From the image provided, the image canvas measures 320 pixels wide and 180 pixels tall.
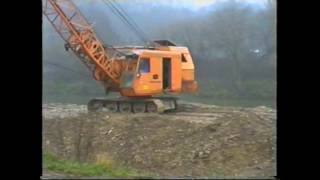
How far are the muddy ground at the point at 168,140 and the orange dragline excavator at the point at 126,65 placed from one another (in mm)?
637

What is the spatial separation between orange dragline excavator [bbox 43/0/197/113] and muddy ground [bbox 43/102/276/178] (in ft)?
2.09

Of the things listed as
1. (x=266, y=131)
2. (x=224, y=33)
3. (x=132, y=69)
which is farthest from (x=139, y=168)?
(x=224, y=33)

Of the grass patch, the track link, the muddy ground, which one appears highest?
the track link

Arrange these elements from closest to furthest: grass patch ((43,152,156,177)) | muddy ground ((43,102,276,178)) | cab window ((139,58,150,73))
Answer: grass patch ((43,152,156,177)) < muddy ground ((43,102,276,178)) < cab window ((139,58,150,73))

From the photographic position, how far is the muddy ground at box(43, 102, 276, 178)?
983 centimetres

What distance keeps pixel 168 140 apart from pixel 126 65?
334 centimetres

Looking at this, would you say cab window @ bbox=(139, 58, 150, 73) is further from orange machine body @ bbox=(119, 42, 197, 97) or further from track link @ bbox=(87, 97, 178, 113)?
track link @ bbox=(87, 97, 178, 113)

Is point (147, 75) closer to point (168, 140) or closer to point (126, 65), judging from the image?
point (126, 65)

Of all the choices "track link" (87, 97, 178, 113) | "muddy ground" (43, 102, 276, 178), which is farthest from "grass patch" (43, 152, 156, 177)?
"track link" (87, 97, 178, 113)

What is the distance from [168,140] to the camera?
11.6 metres

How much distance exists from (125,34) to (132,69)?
17.5ft

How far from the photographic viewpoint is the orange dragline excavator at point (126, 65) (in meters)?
13.8
